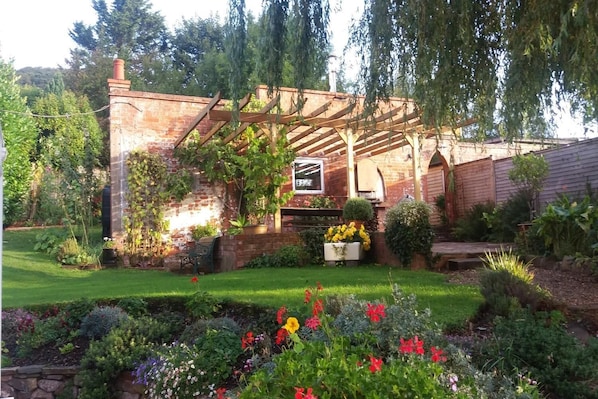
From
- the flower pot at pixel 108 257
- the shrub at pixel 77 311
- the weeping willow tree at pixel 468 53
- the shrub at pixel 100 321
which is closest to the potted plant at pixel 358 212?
the flower pot at pixel 108 257

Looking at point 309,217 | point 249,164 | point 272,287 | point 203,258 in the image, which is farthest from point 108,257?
point 272,287

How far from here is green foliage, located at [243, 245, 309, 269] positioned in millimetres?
9352

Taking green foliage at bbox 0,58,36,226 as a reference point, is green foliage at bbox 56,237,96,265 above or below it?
below

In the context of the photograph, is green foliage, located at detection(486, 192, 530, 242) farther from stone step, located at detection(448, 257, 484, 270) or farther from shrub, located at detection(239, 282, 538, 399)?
→ shrub, located at detection(239, 282, 538, 399)

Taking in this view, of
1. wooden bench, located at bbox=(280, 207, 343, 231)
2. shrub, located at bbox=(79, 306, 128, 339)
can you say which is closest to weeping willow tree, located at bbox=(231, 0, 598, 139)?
shrub, located at bbox=(79, 306, 128, 339)

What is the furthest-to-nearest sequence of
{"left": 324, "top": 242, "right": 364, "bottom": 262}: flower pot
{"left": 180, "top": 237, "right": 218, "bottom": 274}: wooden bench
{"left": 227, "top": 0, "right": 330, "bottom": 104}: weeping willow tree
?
{"left": 180, "top": 237, "right": 218, "bottom": 274}: wooden bench, {"left": 324, "top": 242, "right": 364, "bottom": 262}: flower pot, {"left": 227, "top": 0, "right": 330, "bottom": 104}: weeping willow tree

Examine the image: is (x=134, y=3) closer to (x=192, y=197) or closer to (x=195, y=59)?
(x=195, y=59)

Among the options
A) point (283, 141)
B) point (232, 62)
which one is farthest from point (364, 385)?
point (283, 141)

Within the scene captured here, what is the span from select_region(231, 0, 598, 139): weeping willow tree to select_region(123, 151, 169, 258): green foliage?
846 cm

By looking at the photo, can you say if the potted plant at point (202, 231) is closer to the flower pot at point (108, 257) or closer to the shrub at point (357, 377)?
the flower pot at point (108, 257)

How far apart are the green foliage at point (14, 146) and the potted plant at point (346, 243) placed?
10359 mm

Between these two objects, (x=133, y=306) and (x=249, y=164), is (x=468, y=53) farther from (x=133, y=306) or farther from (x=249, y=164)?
(x=249, y=164)

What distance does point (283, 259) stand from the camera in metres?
9.37

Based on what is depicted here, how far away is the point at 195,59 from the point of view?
27688 millimetres
